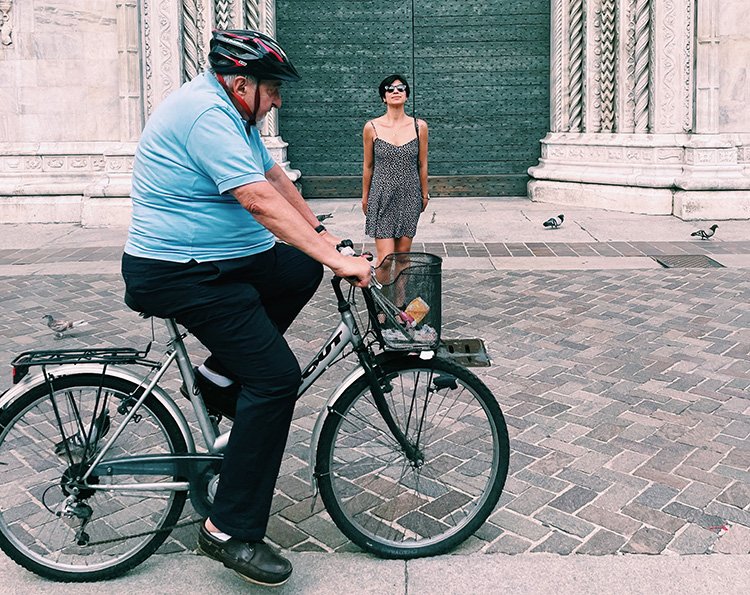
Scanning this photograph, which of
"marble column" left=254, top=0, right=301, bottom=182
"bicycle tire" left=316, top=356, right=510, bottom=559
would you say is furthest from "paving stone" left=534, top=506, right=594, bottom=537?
"marble column" left=254, top=0, right=301, bottom=182

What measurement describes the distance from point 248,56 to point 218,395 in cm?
117

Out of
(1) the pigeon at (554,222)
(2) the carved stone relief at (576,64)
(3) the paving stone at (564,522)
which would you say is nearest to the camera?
(3) the paving stone at (564,522)

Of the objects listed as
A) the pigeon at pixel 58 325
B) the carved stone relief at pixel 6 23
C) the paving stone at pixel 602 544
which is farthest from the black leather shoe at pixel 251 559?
the carved stone relief at pixel 6 23

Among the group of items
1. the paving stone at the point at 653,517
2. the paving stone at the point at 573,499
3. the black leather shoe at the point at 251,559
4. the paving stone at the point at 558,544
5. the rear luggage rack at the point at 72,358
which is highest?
the rear luggage rack at the point at 72,358

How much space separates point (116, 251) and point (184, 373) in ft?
24.3

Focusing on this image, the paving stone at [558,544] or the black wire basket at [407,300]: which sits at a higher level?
the black wire basket at [407,300]

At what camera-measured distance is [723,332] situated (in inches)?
275

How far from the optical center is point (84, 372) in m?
3.43

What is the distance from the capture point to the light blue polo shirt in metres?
3.17

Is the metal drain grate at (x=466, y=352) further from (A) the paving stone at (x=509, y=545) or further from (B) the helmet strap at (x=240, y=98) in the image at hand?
(B) the helmet strap at (x=240, y=98)

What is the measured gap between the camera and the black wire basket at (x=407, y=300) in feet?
11.5

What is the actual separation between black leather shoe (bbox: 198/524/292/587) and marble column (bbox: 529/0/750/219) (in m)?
9.83

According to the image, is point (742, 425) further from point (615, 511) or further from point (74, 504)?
point (74, 504)

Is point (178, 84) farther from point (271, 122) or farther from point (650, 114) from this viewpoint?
point (650, 114)
